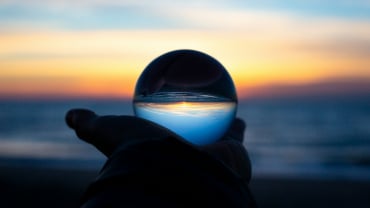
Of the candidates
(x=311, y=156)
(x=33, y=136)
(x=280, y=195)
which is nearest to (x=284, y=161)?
(x=311, y=156)

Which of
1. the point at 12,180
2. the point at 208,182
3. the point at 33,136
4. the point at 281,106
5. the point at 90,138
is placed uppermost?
the point at 208,182

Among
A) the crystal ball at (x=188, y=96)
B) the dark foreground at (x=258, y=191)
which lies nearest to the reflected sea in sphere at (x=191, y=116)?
the crystal ball at (x=188, y=96)

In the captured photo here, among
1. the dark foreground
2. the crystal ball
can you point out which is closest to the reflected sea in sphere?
the crystal ball

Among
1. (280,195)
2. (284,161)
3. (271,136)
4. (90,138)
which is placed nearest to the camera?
(90,138)

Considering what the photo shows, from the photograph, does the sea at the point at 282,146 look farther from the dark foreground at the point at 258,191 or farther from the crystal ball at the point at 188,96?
the crystal ball at the point at 188,96

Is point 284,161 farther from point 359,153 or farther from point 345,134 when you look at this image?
point 345,134
